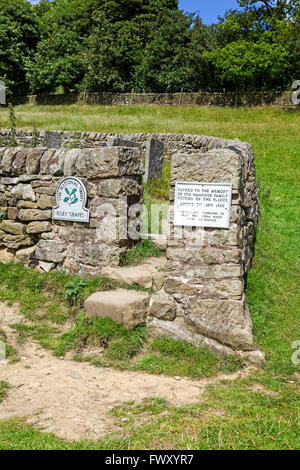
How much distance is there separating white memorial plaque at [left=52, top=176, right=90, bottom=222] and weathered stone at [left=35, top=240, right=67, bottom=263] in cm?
41

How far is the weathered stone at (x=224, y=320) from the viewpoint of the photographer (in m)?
4.90

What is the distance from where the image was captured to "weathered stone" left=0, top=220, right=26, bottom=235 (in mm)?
6688

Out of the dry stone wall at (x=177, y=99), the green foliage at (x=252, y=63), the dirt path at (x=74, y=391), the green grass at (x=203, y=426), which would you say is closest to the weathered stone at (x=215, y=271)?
the dirt path at (x=74, y=391)

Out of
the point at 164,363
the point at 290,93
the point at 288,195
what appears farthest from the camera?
the point at 290,93

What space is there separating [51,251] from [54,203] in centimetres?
74

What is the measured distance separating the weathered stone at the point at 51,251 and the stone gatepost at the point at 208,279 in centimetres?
186

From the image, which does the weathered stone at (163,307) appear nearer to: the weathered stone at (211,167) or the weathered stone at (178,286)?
the weathered stone at (178,286)

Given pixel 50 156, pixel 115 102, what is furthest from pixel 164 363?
pixel 115 102

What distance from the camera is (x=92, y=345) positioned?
509 cm

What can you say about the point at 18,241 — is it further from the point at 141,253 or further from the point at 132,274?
the point at 132,274

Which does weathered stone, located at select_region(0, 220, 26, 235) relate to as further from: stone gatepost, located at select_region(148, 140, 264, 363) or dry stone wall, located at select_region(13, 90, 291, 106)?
dry stone wall, located at select_region(13, 90, 291, 106)

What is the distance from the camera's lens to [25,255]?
21.9 feet

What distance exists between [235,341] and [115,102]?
30.3 meters
